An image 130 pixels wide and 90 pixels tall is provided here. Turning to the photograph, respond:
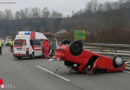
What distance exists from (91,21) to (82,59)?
54.9 meters

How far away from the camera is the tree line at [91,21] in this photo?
45.7m

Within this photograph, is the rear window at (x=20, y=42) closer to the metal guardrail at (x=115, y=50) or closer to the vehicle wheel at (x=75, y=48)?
the metal guardrail at (x=115, y=50)

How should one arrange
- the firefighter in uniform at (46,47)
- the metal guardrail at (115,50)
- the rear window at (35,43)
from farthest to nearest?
the firefighter in uniform at (46,47) < the rear window at (35,43) < the metal guardrail at (115,50)

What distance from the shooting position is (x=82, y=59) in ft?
31.5

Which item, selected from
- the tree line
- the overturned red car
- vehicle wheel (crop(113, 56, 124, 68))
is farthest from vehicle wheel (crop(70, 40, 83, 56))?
A: the tree line

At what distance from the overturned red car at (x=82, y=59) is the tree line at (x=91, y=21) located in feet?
101

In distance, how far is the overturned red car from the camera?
9.45m

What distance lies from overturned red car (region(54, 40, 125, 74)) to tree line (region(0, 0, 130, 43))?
30.8 m

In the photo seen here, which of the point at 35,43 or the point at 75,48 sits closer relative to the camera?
the point at 75,48

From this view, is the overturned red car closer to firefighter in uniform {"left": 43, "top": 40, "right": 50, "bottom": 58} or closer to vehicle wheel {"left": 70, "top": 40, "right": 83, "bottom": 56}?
vehicle wheel {"left": 70, "top": 40, "right": 83, "bottom": 56}

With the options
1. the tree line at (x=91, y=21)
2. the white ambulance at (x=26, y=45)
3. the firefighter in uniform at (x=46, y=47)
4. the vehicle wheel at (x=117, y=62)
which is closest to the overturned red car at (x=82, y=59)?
the vehicle wheel at (x=117, y=62)

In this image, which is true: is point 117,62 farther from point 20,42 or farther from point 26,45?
point 20,42

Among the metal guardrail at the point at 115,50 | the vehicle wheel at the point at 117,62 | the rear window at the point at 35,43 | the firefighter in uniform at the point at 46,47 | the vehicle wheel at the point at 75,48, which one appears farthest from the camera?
the firefighter in uniform at the point at 46,47

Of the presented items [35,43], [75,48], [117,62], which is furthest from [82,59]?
[35,43]
